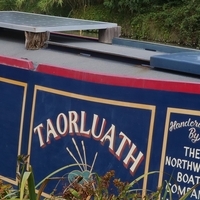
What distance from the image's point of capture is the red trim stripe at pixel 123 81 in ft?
7.98

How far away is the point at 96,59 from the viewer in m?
3.14

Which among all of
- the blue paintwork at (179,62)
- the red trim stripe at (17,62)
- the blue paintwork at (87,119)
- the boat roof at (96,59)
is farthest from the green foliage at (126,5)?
the blue paintwork at (179,62)

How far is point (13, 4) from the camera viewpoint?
82.9 feet

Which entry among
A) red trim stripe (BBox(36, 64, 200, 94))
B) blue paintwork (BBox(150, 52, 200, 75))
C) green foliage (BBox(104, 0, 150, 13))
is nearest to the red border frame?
red trim stripe (BBox(36, 64, 200, 94))

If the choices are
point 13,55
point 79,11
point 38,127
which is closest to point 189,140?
point 38,127

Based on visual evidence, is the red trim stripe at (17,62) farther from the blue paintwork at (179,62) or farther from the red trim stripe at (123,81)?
the blue paintwork at (179,62)

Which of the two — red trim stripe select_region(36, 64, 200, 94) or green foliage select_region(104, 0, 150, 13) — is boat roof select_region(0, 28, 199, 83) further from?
green foliage select_region(104, 0, 150, 13)

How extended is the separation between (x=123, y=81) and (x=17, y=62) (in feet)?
2.56

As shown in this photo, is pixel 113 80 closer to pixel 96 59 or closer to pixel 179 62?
pixel 179 62

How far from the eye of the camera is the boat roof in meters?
2.76

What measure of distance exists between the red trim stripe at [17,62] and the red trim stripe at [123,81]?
82mm

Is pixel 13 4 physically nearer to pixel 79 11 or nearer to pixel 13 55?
pixel 79 11

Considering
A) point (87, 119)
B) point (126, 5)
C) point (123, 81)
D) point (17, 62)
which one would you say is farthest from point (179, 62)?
point (126, 5)

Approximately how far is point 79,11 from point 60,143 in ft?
76.1
